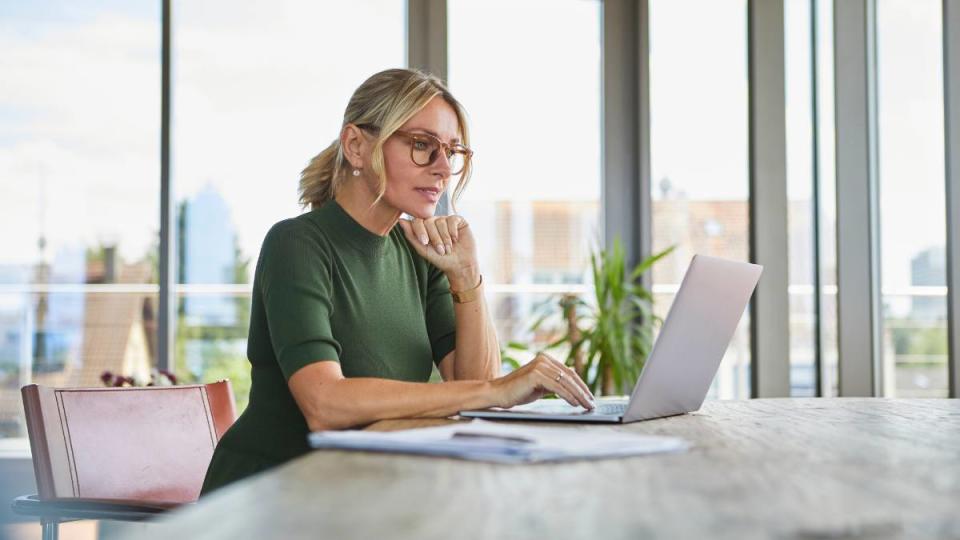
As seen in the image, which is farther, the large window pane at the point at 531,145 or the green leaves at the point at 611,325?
the large window pane at the point at 531,145

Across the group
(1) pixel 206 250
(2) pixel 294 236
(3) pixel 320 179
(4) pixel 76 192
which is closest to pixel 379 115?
(3) pixel 320 179

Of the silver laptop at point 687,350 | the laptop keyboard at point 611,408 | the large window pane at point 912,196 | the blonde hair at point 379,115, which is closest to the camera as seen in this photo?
the silver laptop at point 687,350

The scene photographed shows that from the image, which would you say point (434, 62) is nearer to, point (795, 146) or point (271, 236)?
point (795, 146)

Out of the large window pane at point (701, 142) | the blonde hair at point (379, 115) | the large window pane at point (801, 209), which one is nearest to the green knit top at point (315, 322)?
the blonde hair at point (379, 115)

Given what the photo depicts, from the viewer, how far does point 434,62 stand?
4.52 m

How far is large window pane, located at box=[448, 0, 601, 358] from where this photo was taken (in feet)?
15.1

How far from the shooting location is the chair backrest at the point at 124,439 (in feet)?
5.73

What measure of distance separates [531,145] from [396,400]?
3247mm

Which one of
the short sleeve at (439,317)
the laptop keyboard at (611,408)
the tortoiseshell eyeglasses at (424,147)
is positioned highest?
the tortoiseshell eyeglasses at (424,147)

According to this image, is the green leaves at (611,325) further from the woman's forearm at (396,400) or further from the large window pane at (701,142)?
the woman's forearm at (396,400)

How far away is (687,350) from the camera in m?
1.55

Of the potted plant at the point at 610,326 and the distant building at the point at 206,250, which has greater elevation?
the distant building at the point at 206,250

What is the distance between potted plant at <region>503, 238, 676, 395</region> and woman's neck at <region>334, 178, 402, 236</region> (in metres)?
2.18

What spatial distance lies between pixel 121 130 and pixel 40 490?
3.35m
